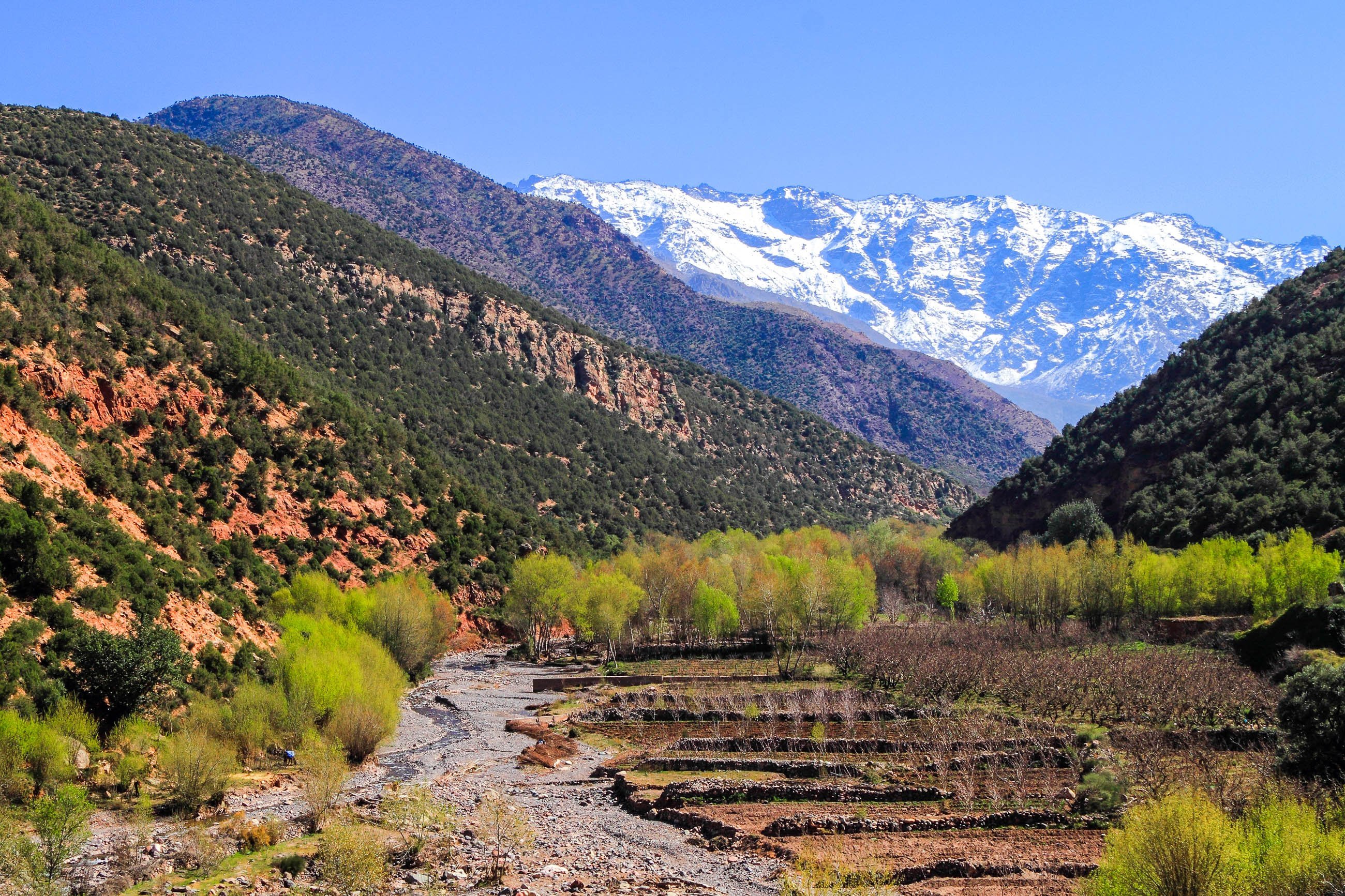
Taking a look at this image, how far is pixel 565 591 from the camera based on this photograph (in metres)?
69.7

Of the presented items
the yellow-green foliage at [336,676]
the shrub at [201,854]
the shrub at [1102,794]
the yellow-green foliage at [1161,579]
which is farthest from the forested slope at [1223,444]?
the shrub at [201,854]

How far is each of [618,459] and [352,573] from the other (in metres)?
57.6

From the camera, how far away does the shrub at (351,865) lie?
19109 millimetres

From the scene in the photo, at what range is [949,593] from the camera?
79812mm

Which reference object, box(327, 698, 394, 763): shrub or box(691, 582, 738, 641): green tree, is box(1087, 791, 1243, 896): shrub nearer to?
box(327, 698, 394, 763): shrub

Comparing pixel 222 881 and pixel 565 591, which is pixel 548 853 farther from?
pixel 565 591

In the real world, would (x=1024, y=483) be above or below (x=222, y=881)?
above

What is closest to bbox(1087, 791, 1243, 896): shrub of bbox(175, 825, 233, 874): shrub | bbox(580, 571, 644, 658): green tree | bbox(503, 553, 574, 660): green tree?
bbox(175, 825, 233, 874): shrub

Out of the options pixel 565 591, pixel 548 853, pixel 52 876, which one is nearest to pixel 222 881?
pixel 52 876

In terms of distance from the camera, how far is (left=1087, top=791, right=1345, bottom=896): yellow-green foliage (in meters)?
14.2

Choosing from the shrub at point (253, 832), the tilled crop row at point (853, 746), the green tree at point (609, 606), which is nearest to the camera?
the shrub at point (253, 832)

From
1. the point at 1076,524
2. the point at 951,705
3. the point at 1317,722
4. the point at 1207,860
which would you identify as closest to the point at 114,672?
the point at 1207,860

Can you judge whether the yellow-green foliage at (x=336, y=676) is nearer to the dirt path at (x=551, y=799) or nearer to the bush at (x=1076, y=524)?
the dirt path at (x=551, y=799)

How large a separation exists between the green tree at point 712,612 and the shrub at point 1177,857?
52463 millimetres
